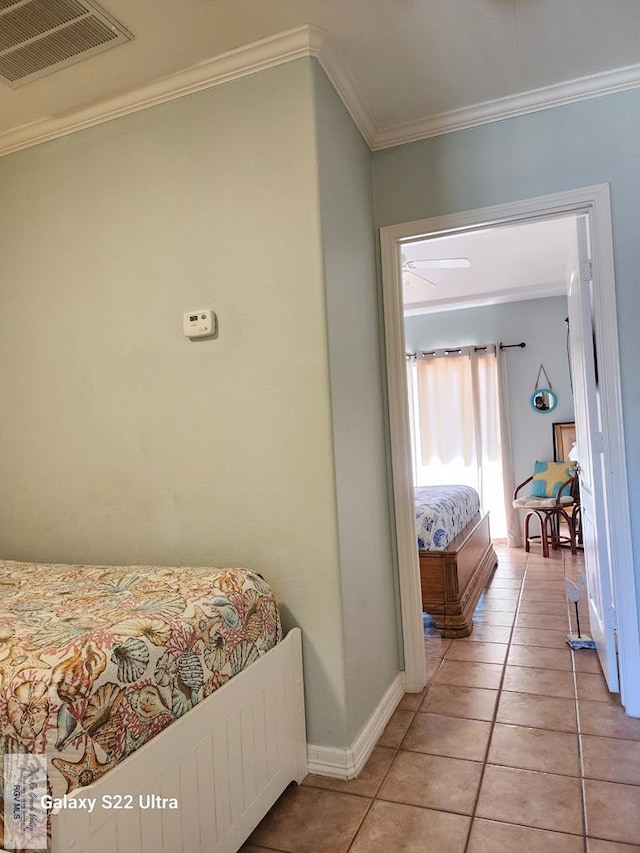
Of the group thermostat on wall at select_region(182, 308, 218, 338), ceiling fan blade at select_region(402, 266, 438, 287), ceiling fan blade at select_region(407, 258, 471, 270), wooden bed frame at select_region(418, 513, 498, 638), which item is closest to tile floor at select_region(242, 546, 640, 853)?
wooden bed frame at select_region(418, 513, 498, 638)

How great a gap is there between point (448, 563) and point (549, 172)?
2.10 meters

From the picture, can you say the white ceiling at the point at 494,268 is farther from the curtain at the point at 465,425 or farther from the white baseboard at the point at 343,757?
the white baseboard at the point at 343,757

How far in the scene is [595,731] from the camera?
2176mm

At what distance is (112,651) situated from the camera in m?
1.26

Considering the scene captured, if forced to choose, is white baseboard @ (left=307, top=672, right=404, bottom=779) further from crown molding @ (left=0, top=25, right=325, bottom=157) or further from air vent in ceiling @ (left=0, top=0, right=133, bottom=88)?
air vent in ceiling @ (left=0, top=0, right=133, bottom=88)

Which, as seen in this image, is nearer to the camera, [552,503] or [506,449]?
[552,503]

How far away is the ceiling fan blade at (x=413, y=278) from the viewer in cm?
480

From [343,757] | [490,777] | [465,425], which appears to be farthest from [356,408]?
[465,425]

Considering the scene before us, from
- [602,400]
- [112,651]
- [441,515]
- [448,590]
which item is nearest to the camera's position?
[112,651]

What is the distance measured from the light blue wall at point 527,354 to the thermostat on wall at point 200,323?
471 cm

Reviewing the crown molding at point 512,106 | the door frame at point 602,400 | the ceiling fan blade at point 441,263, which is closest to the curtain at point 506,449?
the ceiling fan blade at point 441,263

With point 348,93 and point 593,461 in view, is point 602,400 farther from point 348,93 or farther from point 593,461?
point 348,93

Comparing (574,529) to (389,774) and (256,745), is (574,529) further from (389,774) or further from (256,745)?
(256,745)

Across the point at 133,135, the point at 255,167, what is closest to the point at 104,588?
the point at 255,167
